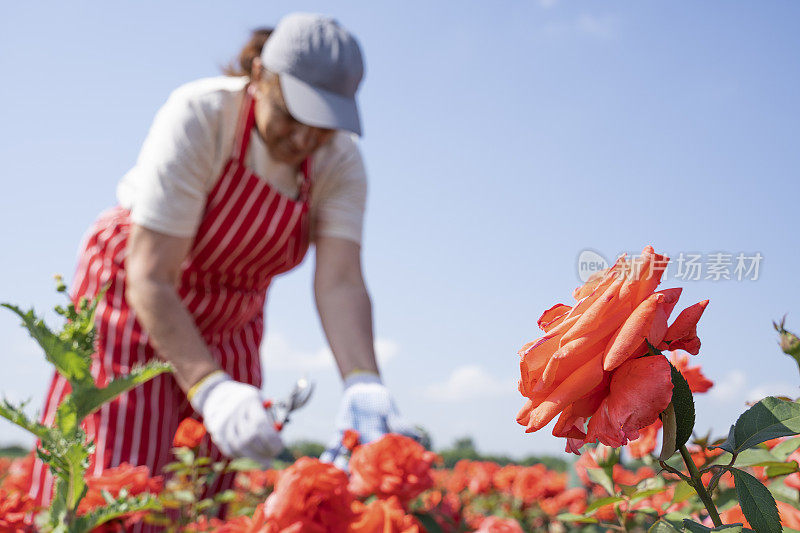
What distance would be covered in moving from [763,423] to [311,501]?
2.16 ft

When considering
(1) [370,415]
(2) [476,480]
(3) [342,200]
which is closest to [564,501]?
(2) [476,480]

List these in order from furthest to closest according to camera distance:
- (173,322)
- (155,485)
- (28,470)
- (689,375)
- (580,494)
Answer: (580,494)
(28,470)
(173,322)
(155,485)
(689,375)

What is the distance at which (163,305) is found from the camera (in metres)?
2.01

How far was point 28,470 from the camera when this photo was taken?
2270 mm

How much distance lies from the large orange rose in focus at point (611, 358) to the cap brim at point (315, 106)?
172cm

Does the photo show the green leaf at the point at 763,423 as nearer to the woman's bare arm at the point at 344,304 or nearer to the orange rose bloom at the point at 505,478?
the woman's bare arm at the point at 344,304

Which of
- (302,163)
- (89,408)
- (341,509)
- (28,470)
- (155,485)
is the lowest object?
(28,470)

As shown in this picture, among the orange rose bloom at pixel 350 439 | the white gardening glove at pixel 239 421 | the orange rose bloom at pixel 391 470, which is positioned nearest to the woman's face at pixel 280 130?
the white gardening glove at pixel 239 421

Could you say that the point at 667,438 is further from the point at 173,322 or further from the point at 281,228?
the point at 281,228

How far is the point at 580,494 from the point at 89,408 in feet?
6.60

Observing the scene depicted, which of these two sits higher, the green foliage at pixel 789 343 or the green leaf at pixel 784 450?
the green foliage at pixel 789 343

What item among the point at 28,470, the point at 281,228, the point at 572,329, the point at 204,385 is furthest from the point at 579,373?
the point at 28,470

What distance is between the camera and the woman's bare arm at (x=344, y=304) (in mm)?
2361

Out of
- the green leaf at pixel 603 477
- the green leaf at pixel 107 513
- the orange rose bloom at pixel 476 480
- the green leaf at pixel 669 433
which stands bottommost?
the orange rose bloom at pixel 476 480
